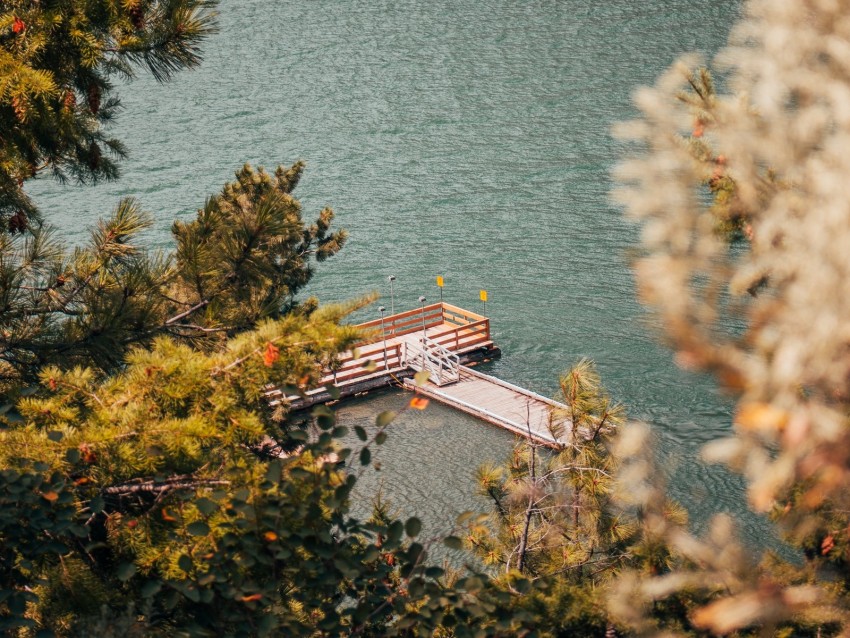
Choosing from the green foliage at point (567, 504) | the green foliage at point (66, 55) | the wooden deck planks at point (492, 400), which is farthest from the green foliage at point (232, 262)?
the wooden deck planks at point (492, 400)

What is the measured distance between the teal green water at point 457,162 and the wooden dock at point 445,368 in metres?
0.42

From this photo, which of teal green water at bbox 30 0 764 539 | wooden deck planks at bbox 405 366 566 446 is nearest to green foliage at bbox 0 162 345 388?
teal green water at bbox 30 0 764 539

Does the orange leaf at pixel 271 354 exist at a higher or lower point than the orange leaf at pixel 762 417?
lower

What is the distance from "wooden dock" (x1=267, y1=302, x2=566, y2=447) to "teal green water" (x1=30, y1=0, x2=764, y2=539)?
0.42 metres

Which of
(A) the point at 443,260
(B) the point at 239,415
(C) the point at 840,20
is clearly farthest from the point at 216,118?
(C) the point at 840,20

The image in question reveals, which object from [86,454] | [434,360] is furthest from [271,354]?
[434,360]

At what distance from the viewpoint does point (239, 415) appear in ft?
14.6

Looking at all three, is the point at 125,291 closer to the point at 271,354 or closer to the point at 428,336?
the point at 271,354

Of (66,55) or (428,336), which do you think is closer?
(66,55)

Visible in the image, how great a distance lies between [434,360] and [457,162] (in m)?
12.1

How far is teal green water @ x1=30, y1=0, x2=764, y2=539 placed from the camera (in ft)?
60.7

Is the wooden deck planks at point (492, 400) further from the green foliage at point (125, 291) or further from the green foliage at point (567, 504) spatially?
the green foliage at point (125, 291)

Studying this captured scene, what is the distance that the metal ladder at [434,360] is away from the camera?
19703 mm

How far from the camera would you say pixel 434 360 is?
2002 centimetres
